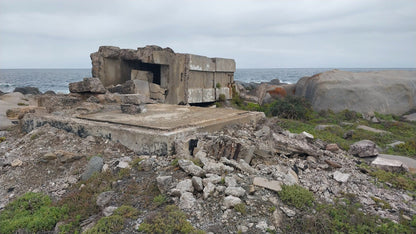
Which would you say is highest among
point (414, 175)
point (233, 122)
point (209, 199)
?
point (233, 122)

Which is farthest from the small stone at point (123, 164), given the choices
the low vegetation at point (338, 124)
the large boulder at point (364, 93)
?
the large boulder at point (364, 93)

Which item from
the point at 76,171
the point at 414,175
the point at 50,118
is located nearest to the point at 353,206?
the point at 414,175

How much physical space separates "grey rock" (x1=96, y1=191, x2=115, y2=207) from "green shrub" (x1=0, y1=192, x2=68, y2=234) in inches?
16.4

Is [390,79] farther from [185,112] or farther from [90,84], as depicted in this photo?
[90,84]

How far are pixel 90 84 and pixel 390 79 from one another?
13.2 meters

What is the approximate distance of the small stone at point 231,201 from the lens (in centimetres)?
295

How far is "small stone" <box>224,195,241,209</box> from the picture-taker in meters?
2.95

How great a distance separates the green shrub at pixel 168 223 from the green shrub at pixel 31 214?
1202 mm

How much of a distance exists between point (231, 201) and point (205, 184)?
1.32 ft

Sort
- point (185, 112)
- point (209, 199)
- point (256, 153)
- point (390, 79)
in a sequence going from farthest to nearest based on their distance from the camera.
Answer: point (390, 79), point (185, 112), point (256, 153), point (209, 199)

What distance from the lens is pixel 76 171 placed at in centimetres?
416

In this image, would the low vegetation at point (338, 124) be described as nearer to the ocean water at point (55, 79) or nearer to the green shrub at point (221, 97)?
the green shrub at point (221, 97)

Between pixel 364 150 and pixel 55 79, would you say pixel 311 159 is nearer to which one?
pixel 364 150

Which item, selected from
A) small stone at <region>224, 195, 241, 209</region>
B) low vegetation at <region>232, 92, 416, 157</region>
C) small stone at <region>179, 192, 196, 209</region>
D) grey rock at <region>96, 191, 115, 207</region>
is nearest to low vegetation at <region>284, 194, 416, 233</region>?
small stone at <region>224, 195, 241, 209</region>
